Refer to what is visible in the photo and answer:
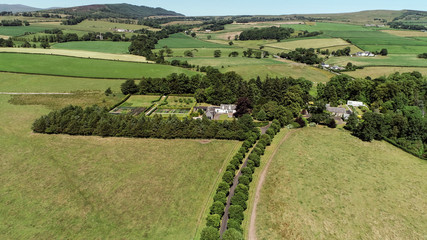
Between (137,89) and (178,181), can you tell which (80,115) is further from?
(178,181)

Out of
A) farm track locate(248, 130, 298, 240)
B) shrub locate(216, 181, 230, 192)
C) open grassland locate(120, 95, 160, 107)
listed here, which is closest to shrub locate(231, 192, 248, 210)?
farm track locate(248, 130, 298, 240)

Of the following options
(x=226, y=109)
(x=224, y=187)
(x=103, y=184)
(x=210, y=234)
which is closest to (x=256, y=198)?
(x=224, y=187)

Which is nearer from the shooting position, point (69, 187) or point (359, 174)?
point (69, 187)

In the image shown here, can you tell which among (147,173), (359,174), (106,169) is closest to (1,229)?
(106,169)

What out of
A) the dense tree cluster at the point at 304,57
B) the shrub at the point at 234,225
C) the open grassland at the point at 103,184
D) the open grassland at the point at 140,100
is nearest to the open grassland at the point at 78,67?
the open grassland at the point at 140,100

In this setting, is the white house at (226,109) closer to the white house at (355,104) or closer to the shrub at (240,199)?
the shrub at (240,199)

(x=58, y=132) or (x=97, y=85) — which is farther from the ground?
(x=97, y=85)

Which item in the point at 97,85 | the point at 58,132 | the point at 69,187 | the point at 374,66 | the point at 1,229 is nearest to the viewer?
the point at 1,229
